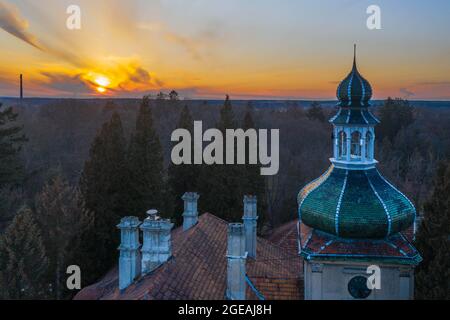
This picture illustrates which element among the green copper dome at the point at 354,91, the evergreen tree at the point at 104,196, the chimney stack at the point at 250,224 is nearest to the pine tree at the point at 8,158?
the evergreen tree at the point at 104,196

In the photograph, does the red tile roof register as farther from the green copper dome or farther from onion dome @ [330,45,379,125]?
the green copper dome

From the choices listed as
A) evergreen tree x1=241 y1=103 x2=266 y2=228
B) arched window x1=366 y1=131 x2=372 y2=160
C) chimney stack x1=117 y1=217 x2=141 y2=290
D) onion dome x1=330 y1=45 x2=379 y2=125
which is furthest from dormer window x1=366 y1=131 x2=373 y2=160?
evergreen tree x1=241 y1=103 x2=266 y2=228

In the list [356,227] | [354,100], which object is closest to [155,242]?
[356,227]

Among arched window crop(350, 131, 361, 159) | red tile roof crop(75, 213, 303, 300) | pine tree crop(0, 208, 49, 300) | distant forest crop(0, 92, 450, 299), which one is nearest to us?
red tile roof crop(75, 213, 303, 300)

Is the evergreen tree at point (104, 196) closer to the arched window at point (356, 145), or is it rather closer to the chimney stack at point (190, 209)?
the chimney stack at point (190, 209)

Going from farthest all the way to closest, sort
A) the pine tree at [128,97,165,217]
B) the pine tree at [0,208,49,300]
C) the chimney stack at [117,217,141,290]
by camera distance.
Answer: the pine tree at [128,97,165,217], the pine tree at [0,208,49,300], the chimney stack at [117,217,141,290]
